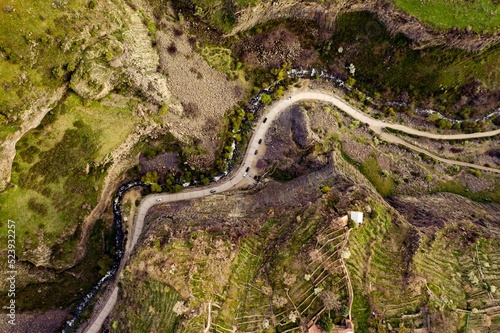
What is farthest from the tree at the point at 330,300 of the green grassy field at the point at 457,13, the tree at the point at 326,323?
the green grassy field at the point at 457,13

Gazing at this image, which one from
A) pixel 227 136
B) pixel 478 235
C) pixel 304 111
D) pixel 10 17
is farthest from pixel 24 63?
pixel 478 235

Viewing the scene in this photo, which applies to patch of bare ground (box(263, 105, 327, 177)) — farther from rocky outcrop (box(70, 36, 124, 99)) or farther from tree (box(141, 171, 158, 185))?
rocky outcrop (box(70, 36, 124, 99))

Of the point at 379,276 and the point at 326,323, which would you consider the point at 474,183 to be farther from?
the point at 326,323

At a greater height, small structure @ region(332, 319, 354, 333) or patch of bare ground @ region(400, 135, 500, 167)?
patch of bare ground @ region(400, 135, 500, 167)

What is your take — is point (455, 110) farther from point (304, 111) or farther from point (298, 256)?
point (298, 256)

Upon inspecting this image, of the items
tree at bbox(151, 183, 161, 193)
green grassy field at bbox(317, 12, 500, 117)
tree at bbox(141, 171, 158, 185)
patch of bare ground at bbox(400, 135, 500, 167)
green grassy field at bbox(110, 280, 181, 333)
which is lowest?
green grassy field at bbox(110, 280, 181, 333)

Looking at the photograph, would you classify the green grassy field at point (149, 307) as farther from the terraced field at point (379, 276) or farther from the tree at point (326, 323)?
the terraced field at point (379, 276)

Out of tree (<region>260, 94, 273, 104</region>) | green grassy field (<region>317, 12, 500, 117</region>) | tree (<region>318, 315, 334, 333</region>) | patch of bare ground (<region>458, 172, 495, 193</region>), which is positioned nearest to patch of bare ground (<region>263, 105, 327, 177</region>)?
tree (<region>260, 94, 273, 104</region>)
